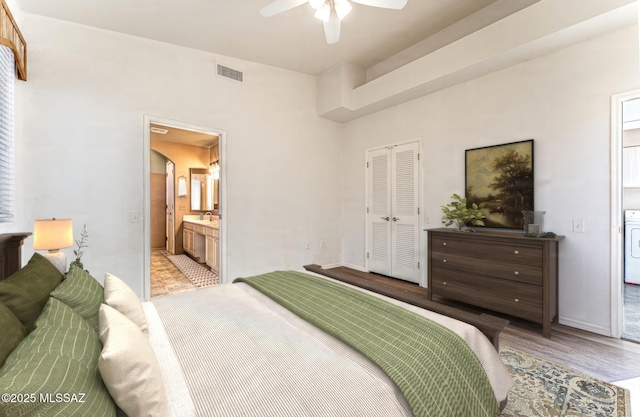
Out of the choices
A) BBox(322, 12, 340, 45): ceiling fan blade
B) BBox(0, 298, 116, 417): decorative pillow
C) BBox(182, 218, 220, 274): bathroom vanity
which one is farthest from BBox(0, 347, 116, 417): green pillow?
BBox(182, 218, 220, 274): bathroom vanity

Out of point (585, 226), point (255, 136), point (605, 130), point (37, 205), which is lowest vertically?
point (585, 226)

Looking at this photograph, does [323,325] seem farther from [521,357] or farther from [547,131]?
[547,131]

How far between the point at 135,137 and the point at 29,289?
2662mm

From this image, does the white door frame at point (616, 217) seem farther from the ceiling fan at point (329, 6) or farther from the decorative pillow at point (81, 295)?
the decorative pillow at point (81, 295)

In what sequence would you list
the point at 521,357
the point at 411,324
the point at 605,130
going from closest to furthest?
the point at 411,324 < the point at 521,357 < the point at 605,130

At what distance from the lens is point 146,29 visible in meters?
3.29

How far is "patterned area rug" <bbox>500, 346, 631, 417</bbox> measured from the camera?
164 cm

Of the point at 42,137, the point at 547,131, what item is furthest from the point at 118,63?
the point at 547,131

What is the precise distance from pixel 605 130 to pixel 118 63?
16.3ft

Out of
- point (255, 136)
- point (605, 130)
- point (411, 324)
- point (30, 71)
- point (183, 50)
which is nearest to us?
point (411, 324)

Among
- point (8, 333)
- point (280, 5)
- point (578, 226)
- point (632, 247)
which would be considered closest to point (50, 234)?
point (8, 333)

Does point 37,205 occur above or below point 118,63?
below

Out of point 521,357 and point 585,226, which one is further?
point 585,226

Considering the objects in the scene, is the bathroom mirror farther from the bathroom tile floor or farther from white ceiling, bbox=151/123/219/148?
the bathroom tile floor
